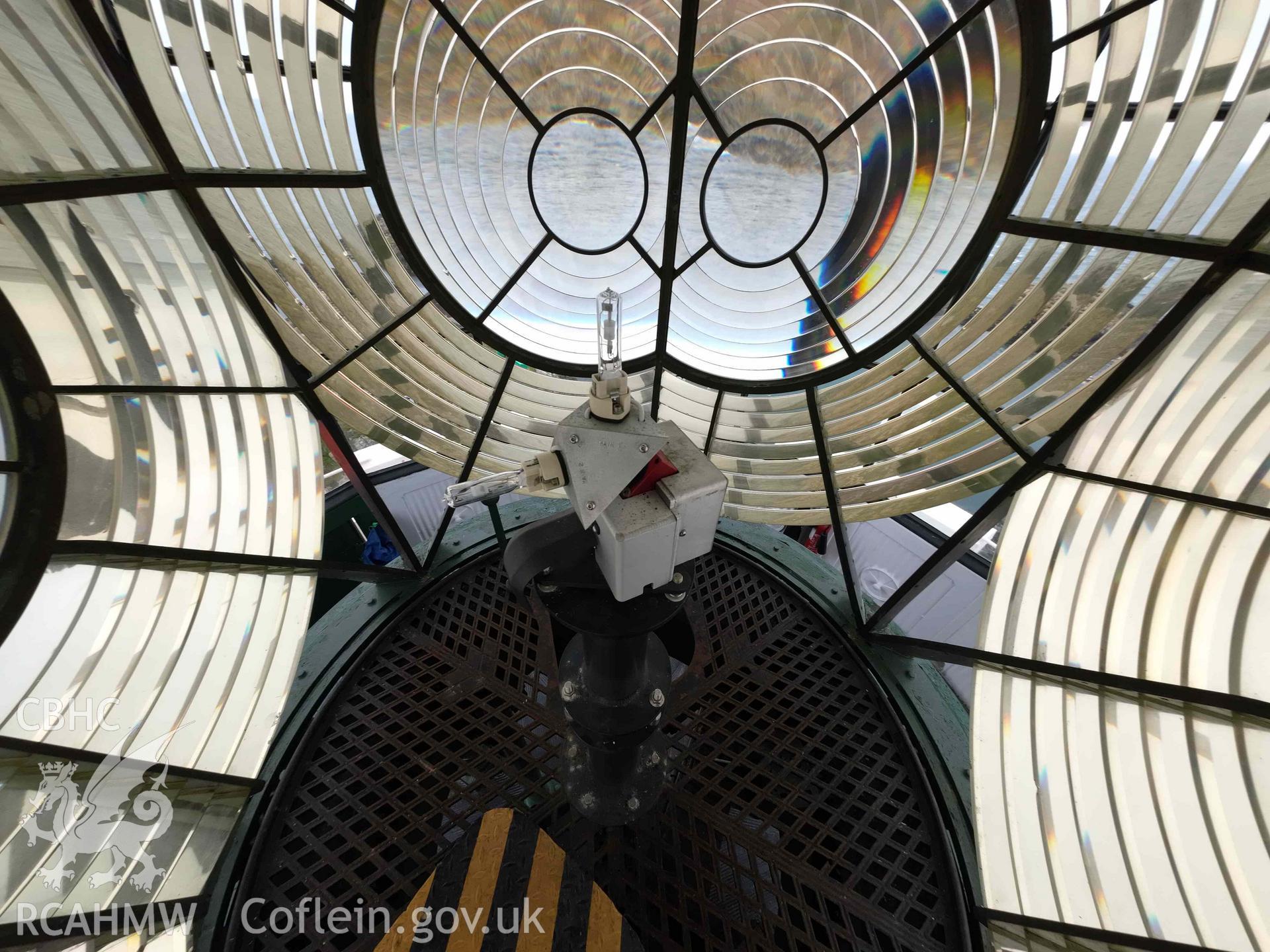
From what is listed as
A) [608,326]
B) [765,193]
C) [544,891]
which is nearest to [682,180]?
[765,193]

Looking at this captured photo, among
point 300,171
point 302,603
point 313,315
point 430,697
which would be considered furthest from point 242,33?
point 430,697

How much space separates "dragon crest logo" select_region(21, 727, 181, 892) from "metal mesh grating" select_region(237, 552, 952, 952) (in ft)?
1.59

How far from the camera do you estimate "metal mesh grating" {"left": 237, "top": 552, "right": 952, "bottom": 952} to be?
2.35m

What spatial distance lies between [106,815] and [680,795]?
2473mm

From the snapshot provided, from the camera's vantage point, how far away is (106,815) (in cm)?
236

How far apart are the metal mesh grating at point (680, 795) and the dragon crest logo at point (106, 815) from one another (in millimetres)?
484

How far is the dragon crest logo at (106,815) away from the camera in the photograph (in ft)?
7.10

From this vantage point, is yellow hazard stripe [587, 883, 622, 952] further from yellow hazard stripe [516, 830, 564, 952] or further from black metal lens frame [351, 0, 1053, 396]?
black metal lens frame [351, 0, 1053, 396]

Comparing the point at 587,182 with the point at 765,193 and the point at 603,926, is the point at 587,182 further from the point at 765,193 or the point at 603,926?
the point at 603,926

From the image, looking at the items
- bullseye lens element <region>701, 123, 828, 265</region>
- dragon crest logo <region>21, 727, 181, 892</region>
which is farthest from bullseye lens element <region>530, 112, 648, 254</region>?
dragon crest logo <region>21, 727, 181, 892</region>

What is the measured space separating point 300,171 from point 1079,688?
13.4ft

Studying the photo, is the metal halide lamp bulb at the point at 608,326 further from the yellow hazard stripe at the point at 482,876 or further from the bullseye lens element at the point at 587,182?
the yellow hazard stripe at the point at 482,876

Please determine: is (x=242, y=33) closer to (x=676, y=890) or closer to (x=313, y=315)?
(x=313, y=315)

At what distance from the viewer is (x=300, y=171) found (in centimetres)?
229
